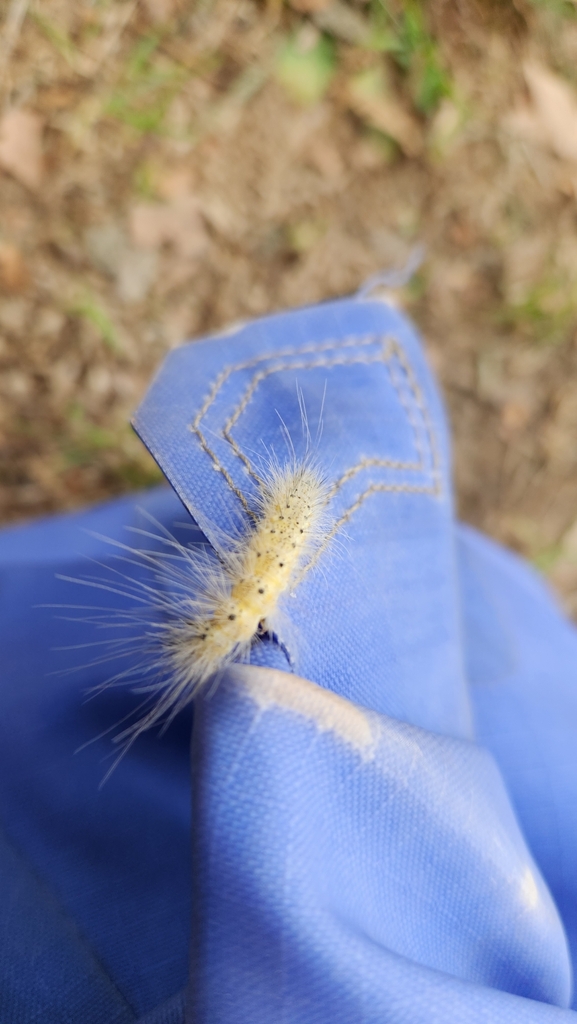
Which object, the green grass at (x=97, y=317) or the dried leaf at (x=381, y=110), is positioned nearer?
the dried leaf at (x=381, y=110)

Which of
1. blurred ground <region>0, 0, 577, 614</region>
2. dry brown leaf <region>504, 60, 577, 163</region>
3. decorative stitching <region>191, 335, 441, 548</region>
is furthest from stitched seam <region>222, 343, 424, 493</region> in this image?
dry brown leaf <region>504, 60, 577, 163</region>

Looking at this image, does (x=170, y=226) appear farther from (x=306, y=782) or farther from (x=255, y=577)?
(x=306, y=782)

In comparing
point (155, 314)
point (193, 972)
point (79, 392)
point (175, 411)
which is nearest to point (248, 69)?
point (155, 314)

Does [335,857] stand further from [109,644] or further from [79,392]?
[79,392]

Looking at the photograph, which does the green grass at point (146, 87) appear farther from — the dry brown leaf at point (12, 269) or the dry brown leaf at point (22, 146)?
the dry brown leaf at point (12, 269)

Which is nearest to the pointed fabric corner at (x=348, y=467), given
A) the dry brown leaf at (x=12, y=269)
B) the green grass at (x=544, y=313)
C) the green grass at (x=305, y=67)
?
the green grass at (x=305, y=67)

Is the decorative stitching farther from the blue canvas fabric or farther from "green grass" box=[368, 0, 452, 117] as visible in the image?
"green grass" box=[368, 0, 452, 117]

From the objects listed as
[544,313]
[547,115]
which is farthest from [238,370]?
[544,313]
